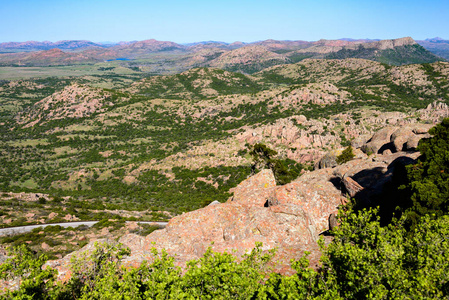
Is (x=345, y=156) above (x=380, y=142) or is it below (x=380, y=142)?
below

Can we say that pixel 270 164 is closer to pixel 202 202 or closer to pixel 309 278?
pixel 202 202

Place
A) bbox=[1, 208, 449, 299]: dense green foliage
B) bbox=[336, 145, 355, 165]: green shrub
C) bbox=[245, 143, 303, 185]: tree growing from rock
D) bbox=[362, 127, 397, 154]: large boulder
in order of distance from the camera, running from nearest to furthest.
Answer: bbox=[1, 208, 449, 299]: dense green foliage, bbox=[362, 127, 397, 154]: large boulder, bbox=[336, 145, 355, 165]: green shrub, bbox=[245, 143, 303, 185]: tree growing from rock

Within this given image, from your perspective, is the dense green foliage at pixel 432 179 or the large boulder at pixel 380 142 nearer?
the dense green foliage at pixel 432 179

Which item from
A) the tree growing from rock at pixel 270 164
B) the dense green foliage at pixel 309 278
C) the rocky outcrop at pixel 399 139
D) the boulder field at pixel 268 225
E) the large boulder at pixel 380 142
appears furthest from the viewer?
the tree growing from rock at pixel 270 164

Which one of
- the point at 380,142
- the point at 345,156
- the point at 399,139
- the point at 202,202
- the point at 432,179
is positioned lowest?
the point at 202,202

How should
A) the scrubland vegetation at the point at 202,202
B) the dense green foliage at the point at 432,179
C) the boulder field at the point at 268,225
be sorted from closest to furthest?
the scrubland vegetation at the point at 202,202 → the dense green foliage at the point at 432,179 → the boulder field at the point at 268,225

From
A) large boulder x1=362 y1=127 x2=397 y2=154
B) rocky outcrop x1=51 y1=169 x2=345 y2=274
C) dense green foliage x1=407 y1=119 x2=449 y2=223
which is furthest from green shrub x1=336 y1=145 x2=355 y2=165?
dense green foliage x1=407 y1=119 x2=449 y2=223

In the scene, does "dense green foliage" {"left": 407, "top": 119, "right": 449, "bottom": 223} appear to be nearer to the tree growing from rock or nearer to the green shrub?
the green shrub

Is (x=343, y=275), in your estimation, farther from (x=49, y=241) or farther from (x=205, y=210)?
(x=49, y=241)

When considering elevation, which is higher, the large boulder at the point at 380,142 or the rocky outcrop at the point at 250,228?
the large boulder at the point at 380,142

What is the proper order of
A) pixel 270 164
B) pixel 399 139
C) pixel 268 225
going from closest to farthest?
pixel 268 225 → pixel 399 139 → pixel 270 164

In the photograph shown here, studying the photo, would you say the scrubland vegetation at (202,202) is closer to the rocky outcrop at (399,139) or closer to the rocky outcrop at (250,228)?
the rocky outcrop at (250,228)

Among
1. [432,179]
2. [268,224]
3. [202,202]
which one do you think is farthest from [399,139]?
[202,202]

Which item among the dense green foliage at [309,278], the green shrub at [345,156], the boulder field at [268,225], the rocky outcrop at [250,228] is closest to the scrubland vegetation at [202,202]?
the dense green foliage at [309,278]
